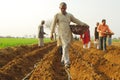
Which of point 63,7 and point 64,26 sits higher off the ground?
point 63,7

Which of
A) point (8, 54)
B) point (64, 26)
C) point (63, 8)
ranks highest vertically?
point (63, 8)

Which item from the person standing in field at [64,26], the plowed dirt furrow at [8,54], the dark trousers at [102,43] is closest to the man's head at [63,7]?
the person standing in field at [64,26]

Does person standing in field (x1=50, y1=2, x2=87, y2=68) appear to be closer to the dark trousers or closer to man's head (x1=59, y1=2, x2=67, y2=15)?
man's head (x1=59, y1=2, x2=67, y2=15)

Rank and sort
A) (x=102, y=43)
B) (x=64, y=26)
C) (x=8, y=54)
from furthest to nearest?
(x=102, y=43), (x=8, y=54), (x=64, y=26)

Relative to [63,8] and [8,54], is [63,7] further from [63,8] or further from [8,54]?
[8,54]

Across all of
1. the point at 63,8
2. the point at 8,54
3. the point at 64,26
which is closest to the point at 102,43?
the point at 8,54

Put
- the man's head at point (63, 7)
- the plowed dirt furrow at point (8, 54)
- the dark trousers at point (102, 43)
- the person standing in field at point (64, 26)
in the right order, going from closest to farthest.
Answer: the man's head at point (63, 7) < the person standing in field at point (64, 26) < the plowed dirt furrow at point (8, 54) < the dark trousers at point (102, 43)

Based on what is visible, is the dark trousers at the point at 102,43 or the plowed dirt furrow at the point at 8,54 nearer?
the plowed dirt furrow at the point at 8,54

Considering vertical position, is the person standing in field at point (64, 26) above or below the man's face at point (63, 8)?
below

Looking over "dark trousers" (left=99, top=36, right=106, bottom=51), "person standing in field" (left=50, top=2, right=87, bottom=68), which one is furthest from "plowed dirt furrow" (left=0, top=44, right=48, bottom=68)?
"dark trousers" (left=99, top=36, right=106, bottom=51)

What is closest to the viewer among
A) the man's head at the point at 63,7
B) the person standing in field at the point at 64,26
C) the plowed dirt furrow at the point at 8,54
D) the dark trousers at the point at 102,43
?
the man's head at the point at 63,7

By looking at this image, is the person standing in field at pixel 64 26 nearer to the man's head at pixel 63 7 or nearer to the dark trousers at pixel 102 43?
the man's head at pixel 63 7

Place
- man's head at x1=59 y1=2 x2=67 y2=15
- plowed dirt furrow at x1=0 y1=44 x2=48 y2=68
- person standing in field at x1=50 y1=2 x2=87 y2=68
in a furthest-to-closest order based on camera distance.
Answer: plowed dirt furrow at x1=0 y1=44 x2=48 y2=68
person standing in field at x1=50 y1=2 x2=87 y2=68
man's head at x1=59 y1=2 x2=67 y2=15

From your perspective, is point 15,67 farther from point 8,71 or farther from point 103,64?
point 103,64
